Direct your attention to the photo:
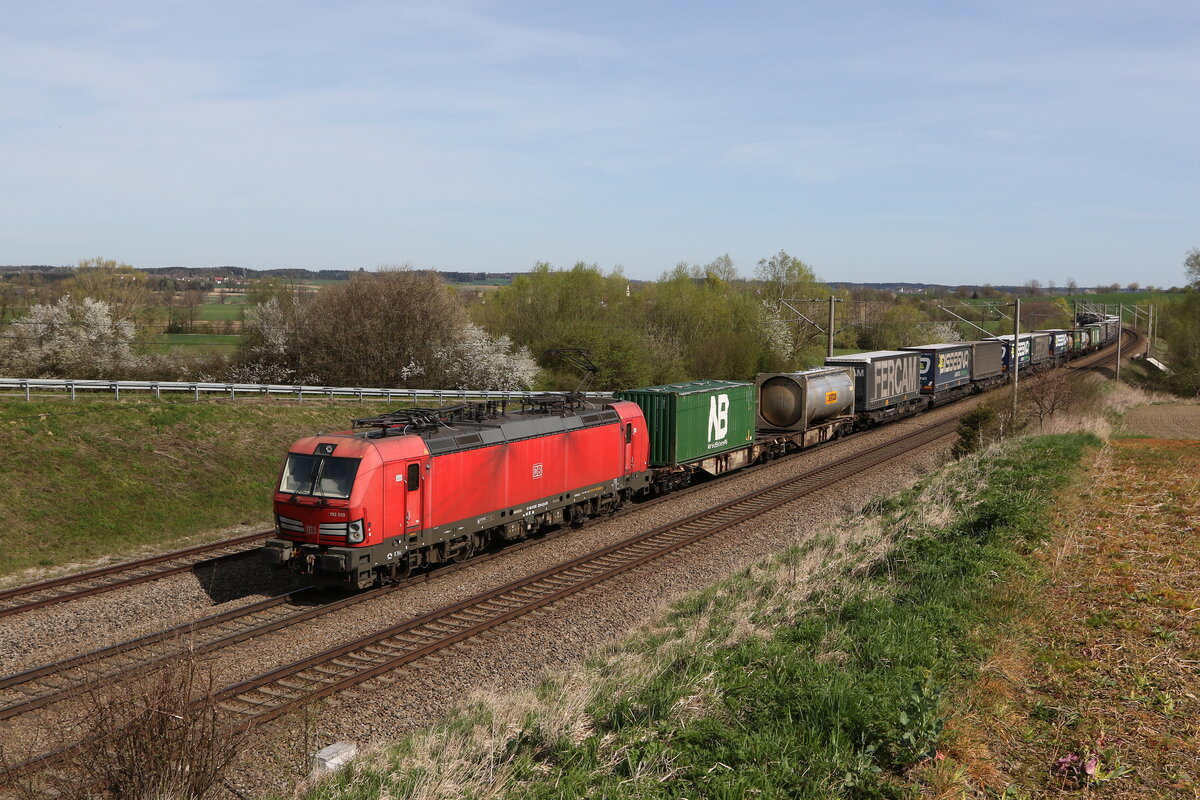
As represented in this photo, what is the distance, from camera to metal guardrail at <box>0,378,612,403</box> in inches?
1188

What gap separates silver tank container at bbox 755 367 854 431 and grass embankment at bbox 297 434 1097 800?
17963mm

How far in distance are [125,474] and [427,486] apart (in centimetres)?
1294

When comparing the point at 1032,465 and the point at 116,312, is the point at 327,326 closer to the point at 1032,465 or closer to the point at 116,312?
the point at 116,312

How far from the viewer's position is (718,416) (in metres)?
28.2

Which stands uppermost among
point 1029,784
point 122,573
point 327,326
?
point 327,326

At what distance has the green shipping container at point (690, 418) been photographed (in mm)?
25641

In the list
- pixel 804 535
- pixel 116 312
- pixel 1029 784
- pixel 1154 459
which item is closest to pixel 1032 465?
pixel 1154 459

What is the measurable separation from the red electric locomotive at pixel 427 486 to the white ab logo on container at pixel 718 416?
19.4 feet

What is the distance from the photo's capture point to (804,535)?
2111 cm

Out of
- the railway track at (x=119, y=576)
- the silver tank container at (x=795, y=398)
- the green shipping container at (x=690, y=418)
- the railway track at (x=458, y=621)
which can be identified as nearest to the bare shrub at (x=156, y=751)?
the railway track at (x=458, y=621)

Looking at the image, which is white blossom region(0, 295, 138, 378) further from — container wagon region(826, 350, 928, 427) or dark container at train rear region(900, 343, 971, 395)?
dark container at train rear region(900, 343, 971, 395)

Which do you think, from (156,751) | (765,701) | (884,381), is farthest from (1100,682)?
(884,381)

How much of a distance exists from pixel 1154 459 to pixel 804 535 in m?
9.19

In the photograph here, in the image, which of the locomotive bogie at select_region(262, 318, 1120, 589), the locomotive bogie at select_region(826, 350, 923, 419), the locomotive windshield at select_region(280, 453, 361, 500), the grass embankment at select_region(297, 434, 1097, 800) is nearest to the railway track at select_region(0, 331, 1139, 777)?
the locomotive bogie at select_region(262, 318, 1120, 589)
